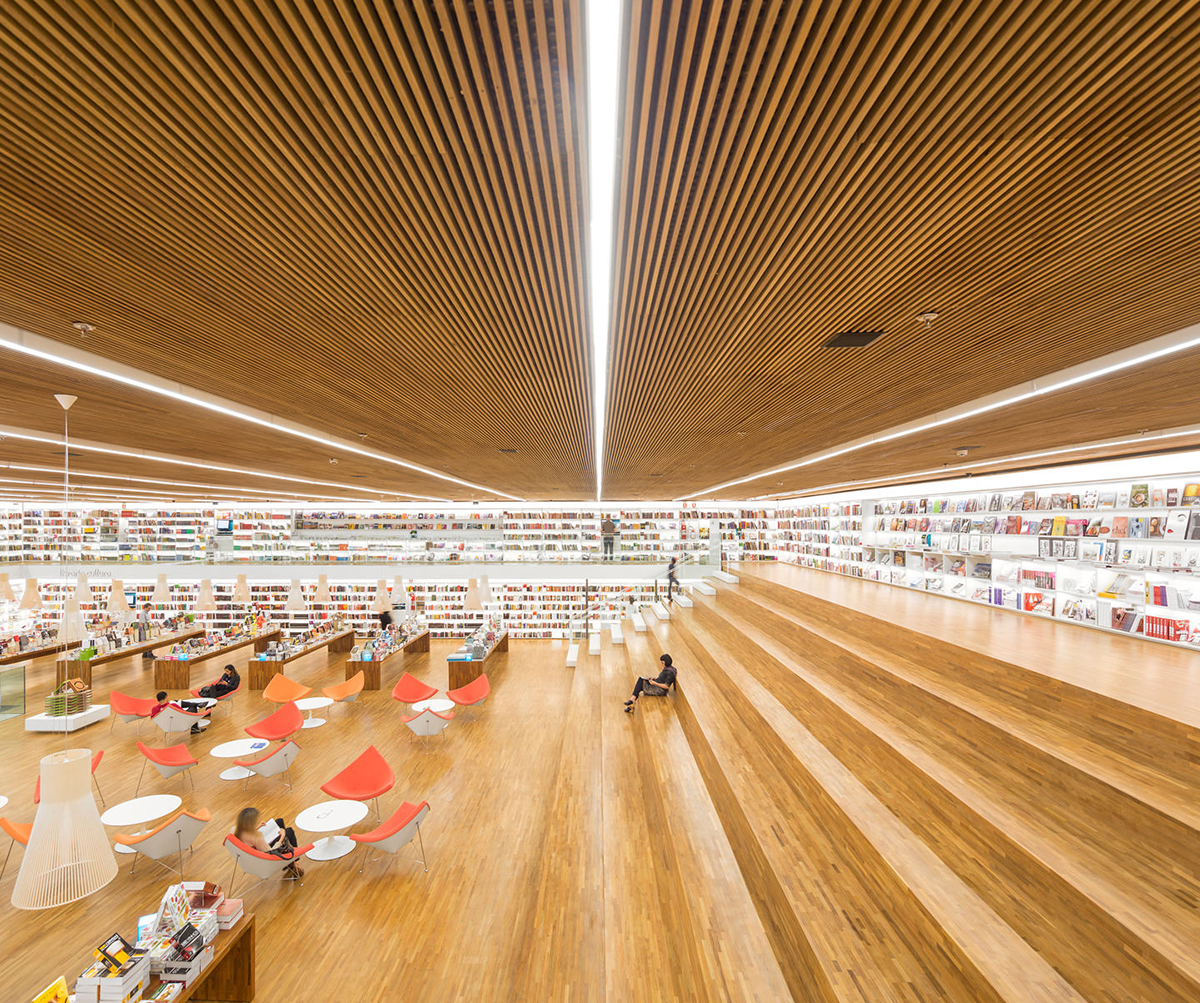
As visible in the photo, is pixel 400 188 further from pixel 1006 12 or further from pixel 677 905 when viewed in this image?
pixel 677 905

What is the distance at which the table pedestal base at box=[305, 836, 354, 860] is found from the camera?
4.79 meters

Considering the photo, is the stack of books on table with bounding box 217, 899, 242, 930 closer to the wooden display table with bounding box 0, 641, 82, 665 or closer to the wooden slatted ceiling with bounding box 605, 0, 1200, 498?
the wooden slatted ceiling with bounding box 605, 0, 1200, 498

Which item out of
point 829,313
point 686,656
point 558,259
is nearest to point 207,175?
point 558,259

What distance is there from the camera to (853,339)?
341 cm

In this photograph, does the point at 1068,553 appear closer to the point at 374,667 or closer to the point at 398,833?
the point at 398,833

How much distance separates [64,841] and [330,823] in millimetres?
2122

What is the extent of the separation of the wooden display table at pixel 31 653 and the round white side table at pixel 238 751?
5095 millimetres

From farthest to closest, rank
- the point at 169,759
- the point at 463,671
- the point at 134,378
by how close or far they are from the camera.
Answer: the point at 463,671
the point at 169,759
the point at 134,378

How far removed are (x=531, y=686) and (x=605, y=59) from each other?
941 cm

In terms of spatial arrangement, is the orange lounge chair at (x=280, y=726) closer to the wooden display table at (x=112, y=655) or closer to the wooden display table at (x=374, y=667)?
the wooden display table at (x=374, y=667)

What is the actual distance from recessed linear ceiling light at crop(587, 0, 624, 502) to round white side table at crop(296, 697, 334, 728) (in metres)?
7.27

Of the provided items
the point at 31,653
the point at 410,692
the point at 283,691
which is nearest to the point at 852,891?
the point at 410,692

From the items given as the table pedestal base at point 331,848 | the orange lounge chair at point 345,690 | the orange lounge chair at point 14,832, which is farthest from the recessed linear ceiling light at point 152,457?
the table pedestal base at point 331,848

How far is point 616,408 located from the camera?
551cm
